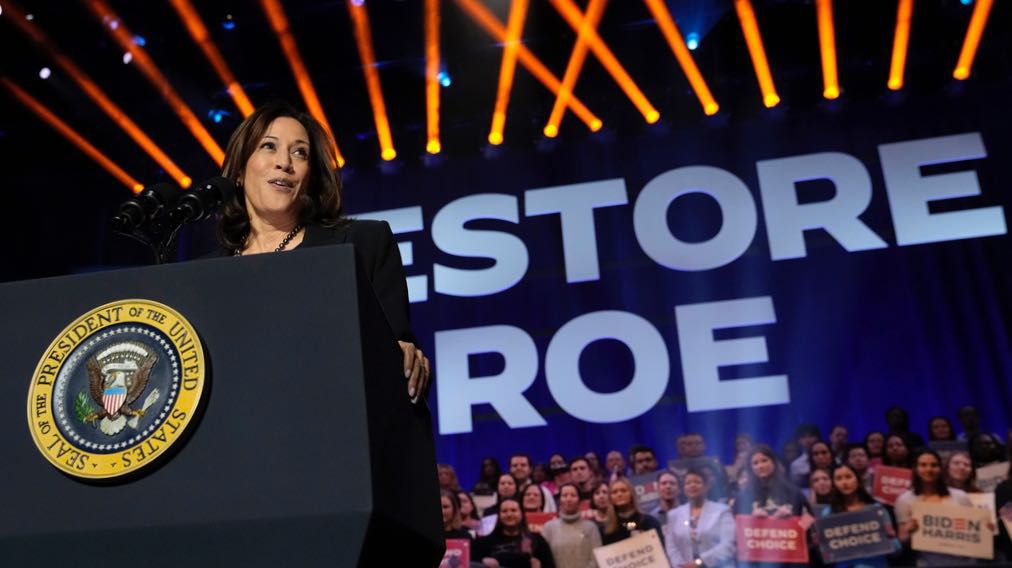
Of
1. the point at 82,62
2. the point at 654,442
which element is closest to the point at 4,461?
the point at 654,442

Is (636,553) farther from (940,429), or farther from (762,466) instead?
(940,429)

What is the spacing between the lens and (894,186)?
21.2ft

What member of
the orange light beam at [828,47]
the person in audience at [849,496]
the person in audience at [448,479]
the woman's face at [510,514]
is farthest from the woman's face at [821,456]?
the orange light beam at [828,47]

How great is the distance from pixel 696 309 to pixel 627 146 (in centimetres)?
149

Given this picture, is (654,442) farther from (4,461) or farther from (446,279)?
(4,461)

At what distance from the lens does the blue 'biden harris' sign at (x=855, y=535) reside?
514 centimetres

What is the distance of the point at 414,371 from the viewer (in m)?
1.05

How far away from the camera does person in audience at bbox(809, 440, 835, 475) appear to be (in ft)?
18.3

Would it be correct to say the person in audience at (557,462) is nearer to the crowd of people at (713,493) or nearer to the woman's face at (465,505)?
the crowd of people at (713,493)

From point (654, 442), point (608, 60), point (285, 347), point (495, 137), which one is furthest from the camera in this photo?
point (495, 137)

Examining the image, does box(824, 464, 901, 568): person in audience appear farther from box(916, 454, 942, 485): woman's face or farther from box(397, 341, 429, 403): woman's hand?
box(397, 341, 429, 403): woman's hand

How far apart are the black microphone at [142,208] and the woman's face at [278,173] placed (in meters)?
0.22

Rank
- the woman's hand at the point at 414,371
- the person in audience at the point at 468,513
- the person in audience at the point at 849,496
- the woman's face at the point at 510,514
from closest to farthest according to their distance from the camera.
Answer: the woman's hand at the point at 414,371 < the person in audience at the point at 849,496 < the woman's face at the point at 510,514 < the person in audience at the point at 468,513

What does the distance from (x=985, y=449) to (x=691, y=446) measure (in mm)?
1767
